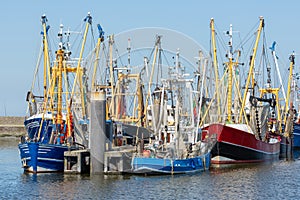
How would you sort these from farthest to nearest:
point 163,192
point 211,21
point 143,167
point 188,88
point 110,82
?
point 110,82 → point 211,21 → point 188,88 → point 143,167 → point 163,192

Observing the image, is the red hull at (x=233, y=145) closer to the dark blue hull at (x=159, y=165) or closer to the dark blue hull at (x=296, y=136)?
the dark blue hull at (x=159, y=165)

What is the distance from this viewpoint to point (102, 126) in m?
54.2

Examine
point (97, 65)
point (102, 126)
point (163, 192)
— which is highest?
point (97, 65)

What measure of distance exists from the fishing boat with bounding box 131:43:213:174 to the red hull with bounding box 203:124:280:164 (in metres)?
2.97

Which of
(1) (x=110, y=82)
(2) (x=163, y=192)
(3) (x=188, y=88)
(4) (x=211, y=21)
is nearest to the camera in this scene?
(2) (x=163, y=192)

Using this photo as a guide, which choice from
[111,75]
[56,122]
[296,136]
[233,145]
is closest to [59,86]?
[56,122]

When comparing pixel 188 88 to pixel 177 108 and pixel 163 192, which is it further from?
pixel 163 192

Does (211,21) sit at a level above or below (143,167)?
above

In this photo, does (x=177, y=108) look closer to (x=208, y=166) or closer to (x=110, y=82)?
(x=208, y=166)

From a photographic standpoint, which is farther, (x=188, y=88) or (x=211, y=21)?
(x=211, y=21)

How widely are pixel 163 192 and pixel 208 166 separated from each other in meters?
15.3

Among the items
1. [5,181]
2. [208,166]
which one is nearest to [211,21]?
[208,166]

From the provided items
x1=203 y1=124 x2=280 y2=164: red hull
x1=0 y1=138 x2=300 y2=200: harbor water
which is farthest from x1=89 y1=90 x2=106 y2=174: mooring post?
x1=203 y1=124 x2=280 y2=164: red hull

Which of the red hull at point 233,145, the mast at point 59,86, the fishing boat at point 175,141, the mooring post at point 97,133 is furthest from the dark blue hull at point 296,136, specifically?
the mooring post at point 97,133
